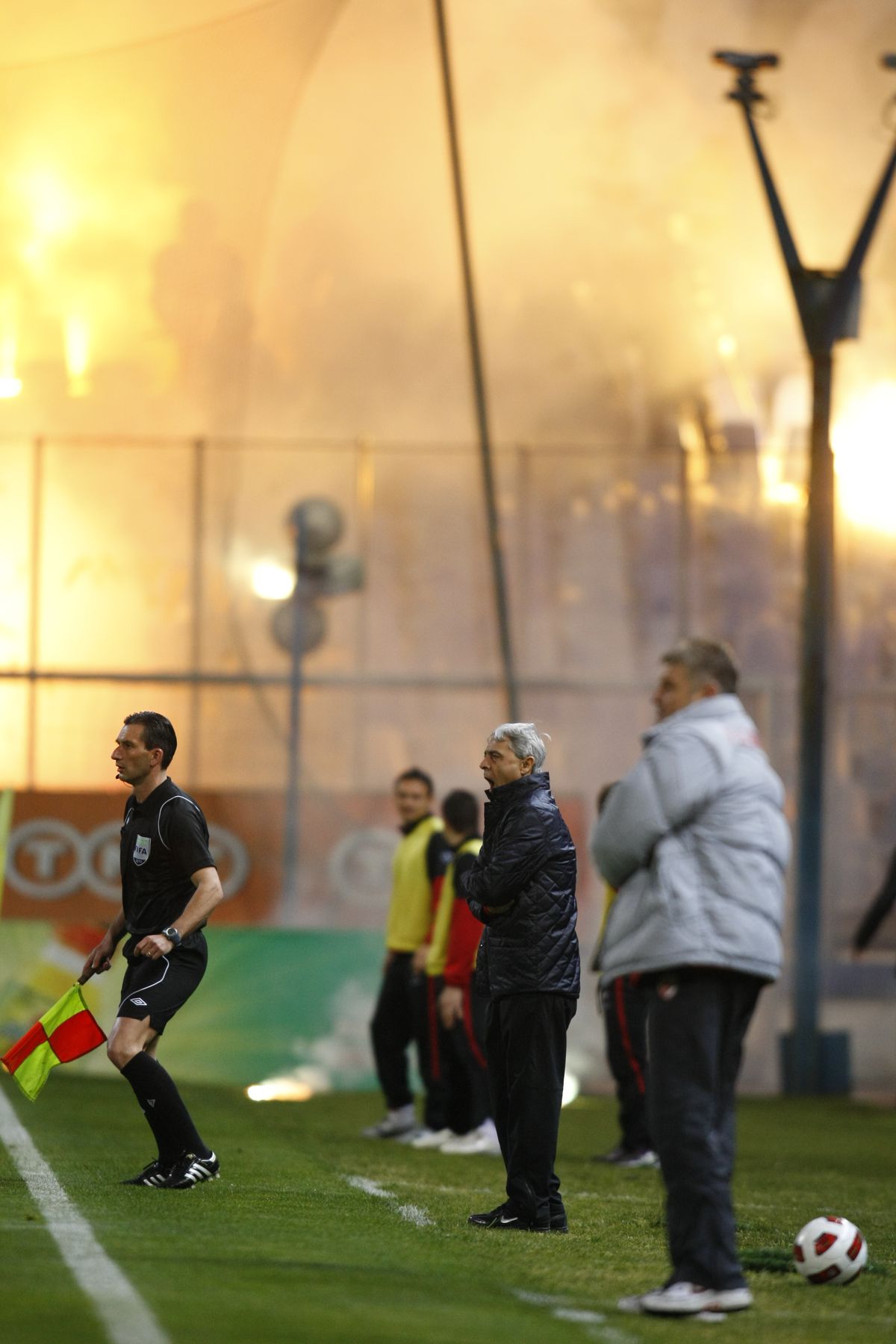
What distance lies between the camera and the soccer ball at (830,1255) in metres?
5.23

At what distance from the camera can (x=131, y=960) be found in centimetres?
632

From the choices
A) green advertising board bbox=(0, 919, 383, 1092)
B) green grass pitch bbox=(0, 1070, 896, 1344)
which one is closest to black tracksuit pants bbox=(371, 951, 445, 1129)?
green grass pitch bbox=(0, 1070, 896, 1344)

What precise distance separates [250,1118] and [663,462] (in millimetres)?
10223

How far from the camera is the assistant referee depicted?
20.2 feet

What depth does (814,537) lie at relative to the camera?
13539 millimetres

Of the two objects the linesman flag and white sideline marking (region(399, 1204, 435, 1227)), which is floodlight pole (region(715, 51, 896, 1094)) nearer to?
white sideline marking (region(399, 1204, 435, 1227))

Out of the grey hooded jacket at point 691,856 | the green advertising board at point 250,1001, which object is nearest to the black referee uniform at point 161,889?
the grey hooded jacket at point 691,856

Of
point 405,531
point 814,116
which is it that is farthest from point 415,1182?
point 814,116

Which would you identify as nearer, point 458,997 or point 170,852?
point 170,852

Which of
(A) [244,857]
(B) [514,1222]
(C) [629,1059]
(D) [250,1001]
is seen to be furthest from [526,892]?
(A) [244,857]

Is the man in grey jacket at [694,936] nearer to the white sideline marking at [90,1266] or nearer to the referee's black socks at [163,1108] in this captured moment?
the white sideline marking at [90,1266]

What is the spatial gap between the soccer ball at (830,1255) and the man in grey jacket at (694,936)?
0.58 meters

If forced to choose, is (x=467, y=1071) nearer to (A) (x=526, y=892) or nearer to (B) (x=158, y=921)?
(B) (x=158, y=921)

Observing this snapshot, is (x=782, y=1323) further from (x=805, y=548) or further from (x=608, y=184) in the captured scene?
(x=608, y=184)
